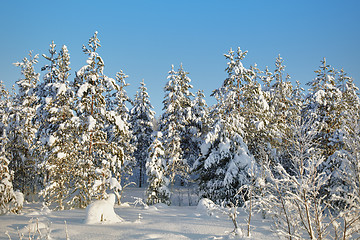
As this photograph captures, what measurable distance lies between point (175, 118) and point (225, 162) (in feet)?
28.7

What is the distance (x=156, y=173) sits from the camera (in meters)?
16.8

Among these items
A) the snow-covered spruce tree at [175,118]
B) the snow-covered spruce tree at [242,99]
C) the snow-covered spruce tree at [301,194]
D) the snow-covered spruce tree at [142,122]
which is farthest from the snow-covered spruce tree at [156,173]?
the snow-covered spruce tree at [301,194]

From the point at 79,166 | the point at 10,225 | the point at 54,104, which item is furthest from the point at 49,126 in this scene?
the point at 10,225

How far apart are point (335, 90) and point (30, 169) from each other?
23194 mm

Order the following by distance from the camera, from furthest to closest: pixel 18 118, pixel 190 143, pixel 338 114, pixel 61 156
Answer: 1. pixel 190 143
2. pixel 18 118
3. pixel 338 114
4. pixel 61 156

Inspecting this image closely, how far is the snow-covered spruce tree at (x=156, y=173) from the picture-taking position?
1678cm

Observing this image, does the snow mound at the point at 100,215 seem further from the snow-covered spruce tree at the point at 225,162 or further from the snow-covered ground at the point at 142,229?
the snow-covered spruce tree at the point at 225,162

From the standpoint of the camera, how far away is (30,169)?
1939 centimetres

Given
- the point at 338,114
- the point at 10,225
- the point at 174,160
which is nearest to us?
the point at 10,225

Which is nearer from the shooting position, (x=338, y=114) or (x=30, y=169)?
(x=338, y=114)

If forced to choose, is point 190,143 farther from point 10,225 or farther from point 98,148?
point 10,225

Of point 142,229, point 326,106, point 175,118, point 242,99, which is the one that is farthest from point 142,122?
point 142,229

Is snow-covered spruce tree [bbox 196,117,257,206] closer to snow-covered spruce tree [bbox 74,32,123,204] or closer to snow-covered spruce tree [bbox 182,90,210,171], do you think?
snow-covered spruce tree [bbox 74,32,123,204]

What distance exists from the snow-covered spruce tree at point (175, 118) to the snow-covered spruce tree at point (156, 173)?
310 centimetres
